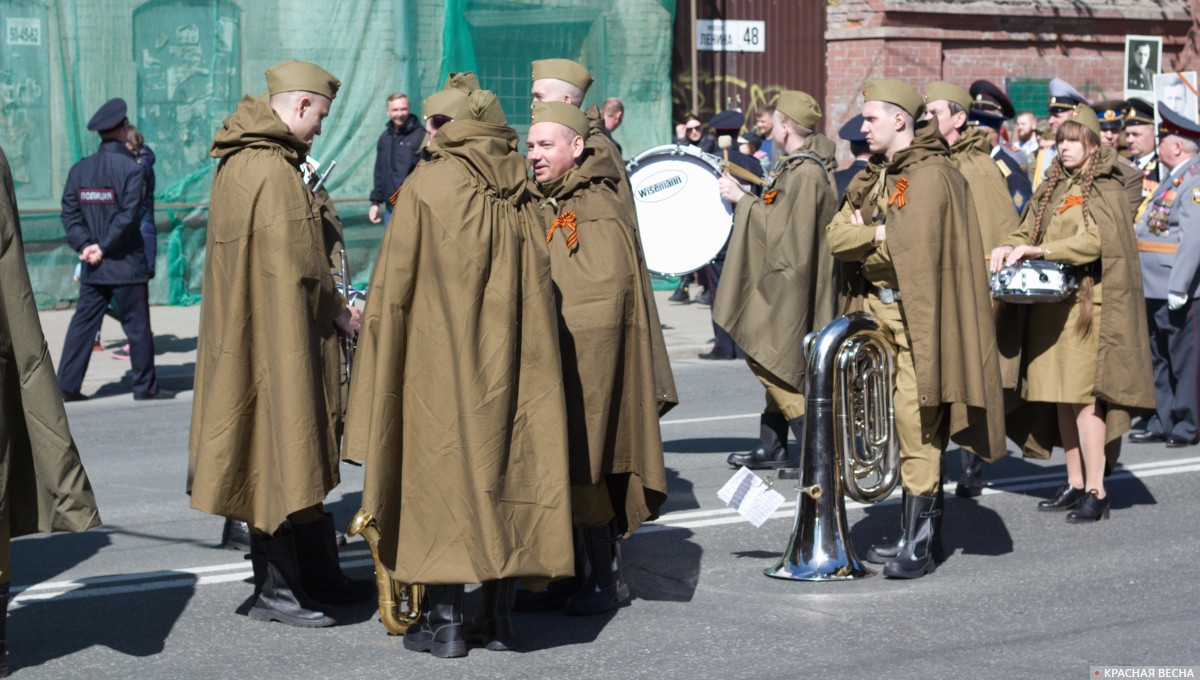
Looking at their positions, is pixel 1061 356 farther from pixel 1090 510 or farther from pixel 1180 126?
pixel 1180 126

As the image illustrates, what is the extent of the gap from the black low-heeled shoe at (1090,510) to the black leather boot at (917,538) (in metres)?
1.33

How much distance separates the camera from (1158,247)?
10102 millimetres

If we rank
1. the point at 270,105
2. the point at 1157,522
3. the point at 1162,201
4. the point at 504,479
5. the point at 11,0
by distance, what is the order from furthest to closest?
the point at 11,0, the point at 1162,201, the point at 1157,522, the point at 270,105, the point at 504,479

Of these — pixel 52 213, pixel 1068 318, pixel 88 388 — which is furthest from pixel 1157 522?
pixel 52 213

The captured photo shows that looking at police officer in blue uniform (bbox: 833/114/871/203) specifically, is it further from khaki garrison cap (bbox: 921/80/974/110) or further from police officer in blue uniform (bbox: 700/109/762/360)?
police officer in blue uniform (bbox: 700/109/762/360)

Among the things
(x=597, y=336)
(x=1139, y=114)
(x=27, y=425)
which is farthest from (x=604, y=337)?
(x=1139, y=114)

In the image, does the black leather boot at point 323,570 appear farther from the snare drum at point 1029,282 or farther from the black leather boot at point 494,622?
the snare drum at point 1029,282

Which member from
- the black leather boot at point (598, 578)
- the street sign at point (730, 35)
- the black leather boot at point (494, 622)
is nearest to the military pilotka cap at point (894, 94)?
the black leather boot at point (598, 578)

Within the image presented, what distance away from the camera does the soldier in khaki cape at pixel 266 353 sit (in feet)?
18.4

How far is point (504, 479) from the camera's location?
532cm

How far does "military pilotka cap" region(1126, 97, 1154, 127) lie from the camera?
39.1 feet

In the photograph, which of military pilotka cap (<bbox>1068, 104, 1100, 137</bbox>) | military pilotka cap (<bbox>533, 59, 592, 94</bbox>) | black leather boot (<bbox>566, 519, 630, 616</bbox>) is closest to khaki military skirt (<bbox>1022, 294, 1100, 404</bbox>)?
military pilotka cap (<bbox>1068, 104, 1100, 137</bbox>)

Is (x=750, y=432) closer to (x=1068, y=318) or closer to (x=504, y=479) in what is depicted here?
(x=1068, y=318)

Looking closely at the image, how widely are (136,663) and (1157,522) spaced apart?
490cm
